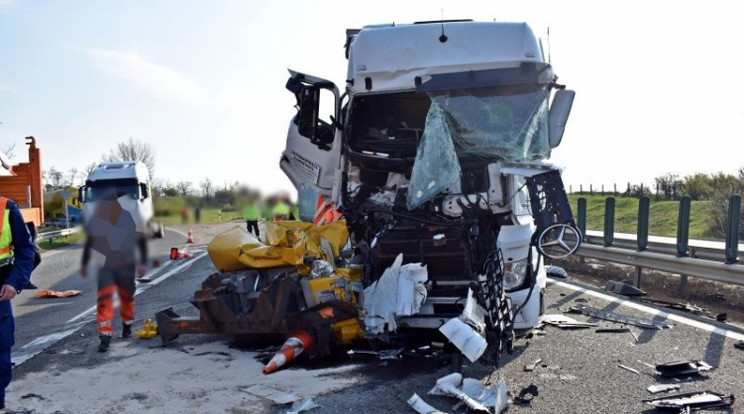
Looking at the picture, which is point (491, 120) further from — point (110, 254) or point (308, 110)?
point (110, 254)

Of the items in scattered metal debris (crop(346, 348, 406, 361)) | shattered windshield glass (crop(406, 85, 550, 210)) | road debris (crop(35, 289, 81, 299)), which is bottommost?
road debris (crop(35, 289, 81, 299))

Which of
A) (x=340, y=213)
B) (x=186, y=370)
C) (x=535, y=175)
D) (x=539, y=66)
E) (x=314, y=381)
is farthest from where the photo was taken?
(x=340, y=213)

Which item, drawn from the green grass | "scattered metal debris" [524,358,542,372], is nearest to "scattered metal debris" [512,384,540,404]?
"scattered metal debris" [524,358,542,372]

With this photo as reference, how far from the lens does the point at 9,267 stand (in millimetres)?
4664

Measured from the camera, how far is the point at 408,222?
6086mm

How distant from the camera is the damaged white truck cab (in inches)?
227

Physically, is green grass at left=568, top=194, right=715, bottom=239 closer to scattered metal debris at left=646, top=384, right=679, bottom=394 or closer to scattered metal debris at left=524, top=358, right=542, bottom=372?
scattered metal debris at left=524, top=358, right=542, bottom=372

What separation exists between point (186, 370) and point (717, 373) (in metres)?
4.05

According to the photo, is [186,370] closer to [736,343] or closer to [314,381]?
[314,381]

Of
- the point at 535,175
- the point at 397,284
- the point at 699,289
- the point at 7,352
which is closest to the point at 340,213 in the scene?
the point at 397,284

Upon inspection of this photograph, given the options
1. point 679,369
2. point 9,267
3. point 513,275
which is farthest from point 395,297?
point 9,267

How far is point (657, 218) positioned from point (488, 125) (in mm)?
14923

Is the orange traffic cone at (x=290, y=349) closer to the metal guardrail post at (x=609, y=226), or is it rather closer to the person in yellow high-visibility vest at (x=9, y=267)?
the person in yellow high-visibility vest at (x=9, y=267)

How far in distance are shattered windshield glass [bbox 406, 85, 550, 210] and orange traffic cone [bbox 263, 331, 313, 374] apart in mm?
1568
